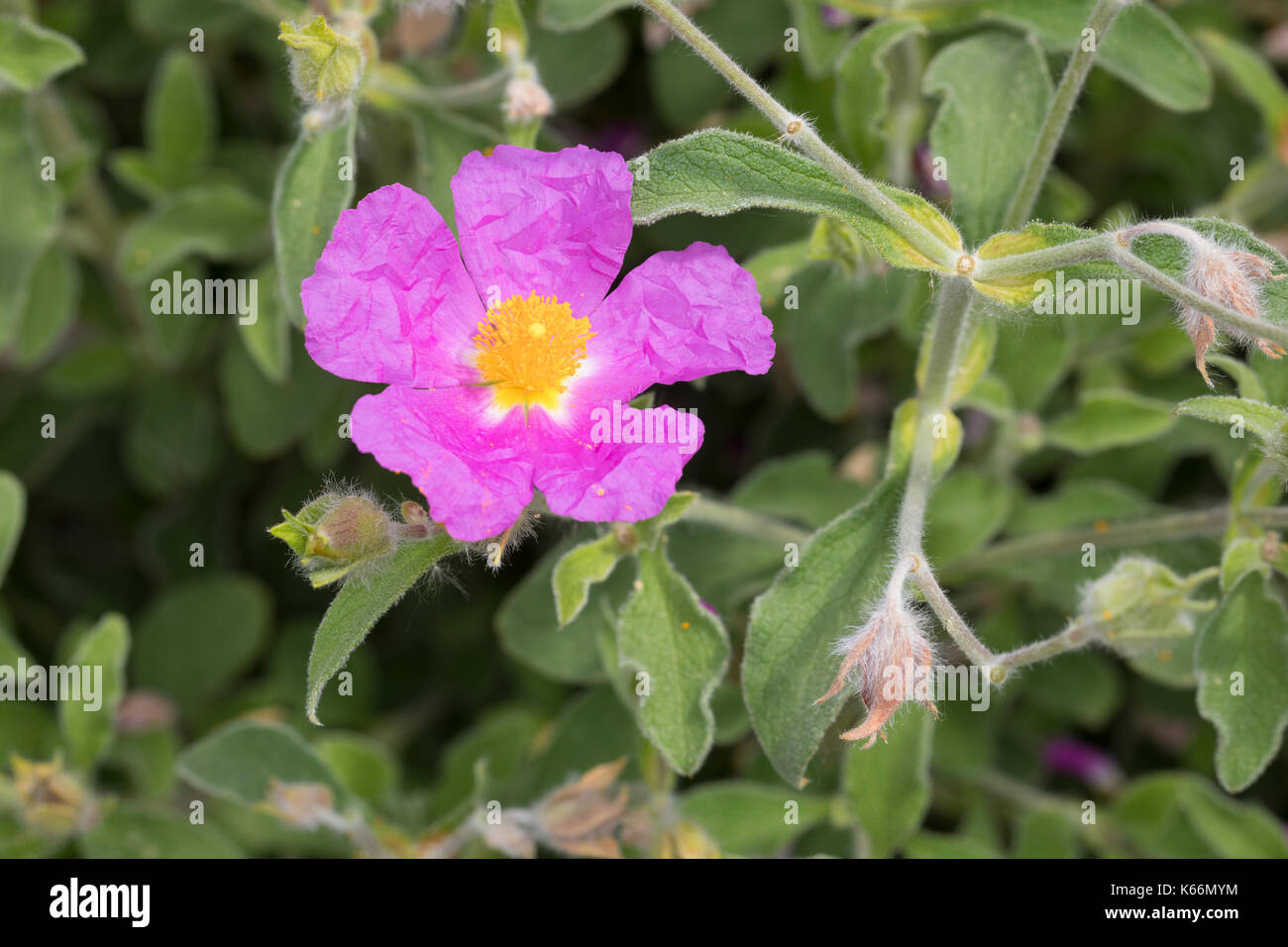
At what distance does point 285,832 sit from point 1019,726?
2.14m

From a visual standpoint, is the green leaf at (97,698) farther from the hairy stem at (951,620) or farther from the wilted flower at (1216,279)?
the wilted flower at (1216,279)

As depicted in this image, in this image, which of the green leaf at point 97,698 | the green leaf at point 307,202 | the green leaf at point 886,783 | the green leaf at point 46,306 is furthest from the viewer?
the green leaf at point 46,306

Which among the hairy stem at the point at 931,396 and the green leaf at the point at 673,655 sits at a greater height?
the hairy stem at the point at 931,396

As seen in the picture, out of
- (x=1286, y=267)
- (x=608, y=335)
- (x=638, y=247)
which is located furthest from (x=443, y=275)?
(x=1286, y=267)

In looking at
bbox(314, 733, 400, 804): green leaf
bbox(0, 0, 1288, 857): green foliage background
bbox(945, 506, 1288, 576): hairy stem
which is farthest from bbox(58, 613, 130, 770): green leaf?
bbox(945, 506, 1288, 576): hairy stem

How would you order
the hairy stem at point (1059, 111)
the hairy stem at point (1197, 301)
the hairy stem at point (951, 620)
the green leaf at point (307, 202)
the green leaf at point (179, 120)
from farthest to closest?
the green leaf at point (179, 120)
the green leaf at point (307, 202)
the hairy stem at point (1059, 111)
the hairy stem at point (951, 620)
the hairy stem at point (1197, 301)

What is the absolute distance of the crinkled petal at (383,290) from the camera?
197 centimetres

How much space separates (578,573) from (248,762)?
44.7 inches

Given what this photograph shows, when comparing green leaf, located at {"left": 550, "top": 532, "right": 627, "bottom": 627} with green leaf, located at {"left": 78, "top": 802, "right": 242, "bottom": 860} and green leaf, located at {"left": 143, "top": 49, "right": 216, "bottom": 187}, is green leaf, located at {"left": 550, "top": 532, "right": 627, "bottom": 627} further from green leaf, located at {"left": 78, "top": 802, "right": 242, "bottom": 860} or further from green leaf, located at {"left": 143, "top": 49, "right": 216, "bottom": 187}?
green leaf, located at {"left": 143, "top": 49, "right": 216, "bottom": 187}

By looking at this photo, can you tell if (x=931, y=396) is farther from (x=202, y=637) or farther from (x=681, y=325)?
(x=202, y=637)

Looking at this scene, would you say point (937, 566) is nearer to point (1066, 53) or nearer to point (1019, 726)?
point (1019, 726)

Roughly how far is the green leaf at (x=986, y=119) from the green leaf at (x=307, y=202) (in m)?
1.21

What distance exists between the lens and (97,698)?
286 centimetres

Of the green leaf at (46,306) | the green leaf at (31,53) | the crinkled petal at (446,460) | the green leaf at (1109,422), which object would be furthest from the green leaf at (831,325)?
the green leaf at (46,306)
